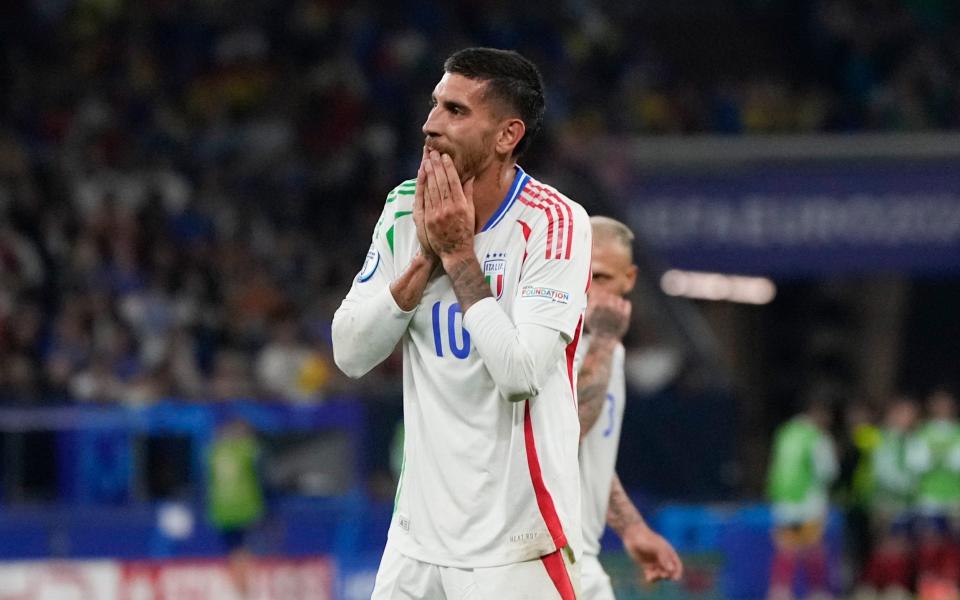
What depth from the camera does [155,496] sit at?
14227 mm

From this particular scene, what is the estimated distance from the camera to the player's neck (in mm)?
4422

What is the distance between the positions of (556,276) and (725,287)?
1968cm

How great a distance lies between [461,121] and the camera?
431 cm

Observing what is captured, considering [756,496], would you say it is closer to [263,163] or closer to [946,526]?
[946,526]

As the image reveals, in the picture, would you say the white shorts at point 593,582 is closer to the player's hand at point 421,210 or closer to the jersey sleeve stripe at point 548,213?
the jersey sleeve stripe at point 548,213

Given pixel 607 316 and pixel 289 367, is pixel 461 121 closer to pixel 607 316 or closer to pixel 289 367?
pixel 607 316

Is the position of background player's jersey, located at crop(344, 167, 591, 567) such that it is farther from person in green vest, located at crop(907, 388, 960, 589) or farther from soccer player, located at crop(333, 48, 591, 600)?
person in green vest, located at crop(907, 388, 960, 589)

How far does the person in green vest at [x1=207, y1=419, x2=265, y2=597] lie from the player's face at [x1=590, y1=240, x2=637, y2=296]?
892 cm

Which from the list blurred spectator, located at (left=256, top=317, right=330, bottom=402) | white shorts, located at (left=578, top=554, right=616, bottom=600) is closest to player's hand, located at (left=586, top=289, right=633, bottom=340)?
white shorts, located at (left=578, top=554, right=616, bottom=600)

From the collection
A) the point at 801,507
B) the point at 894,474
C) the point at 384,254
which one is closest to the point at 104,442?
the point at 801,507

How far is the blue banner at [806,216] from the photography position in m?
18.4

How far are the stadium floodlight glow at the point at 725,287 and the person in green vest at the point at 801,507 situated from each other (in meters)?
3.94

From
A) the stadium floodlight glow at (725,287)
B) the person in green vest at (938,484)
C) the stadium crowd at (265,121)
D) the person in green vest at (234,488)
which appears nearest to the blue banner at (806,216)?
the stadium crowd at (265,121)

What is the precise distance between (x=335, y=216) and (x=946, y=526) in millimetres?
7373
